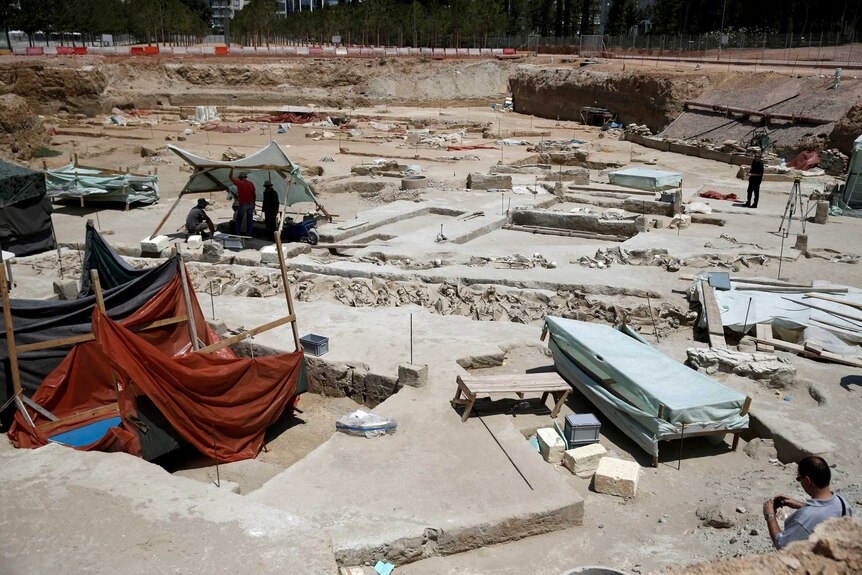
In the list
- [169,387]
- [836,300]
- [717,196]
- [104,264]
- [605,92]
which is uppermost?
[605,92]

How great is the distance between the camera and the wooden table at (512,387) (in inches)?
288

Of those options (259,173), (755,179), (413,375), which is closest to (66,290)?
(413,375)

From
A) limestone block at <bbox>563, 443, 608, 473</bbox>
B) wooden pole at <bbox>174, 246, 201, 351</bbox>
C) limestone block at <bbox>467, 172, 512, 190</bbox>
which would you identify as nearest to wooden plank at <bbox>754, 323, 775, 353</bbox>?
limestone block at <bbox>563, 443, 608, 473</bbox>

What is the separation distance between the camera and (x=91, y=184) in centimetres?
1770

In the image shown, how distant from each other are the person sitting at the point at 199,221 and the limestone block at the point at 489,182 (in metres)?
8.03

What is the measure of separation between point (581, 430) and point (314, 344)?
11.7ft

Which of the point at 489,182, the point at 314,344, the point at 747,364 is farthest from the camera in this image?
the point at 489,182

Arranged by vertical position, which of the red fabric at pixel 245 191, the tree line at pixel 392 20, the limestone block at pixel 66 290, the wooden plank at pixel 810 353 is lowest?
the wooden plank at pixel 810 353

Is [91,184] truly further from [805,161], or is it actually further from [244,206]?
[805,161]

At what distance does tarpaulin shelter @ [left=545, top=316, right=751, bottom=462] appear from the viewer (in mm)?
6824

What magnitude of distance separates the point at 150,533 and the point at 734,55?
1948 inches

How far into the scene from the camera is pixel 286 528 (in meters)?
5.10

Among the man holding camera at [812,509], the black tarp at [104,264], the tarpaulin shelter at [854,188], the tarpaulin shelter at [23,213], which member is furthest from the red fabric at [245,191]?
the tarpaulin shelter at [854,188]

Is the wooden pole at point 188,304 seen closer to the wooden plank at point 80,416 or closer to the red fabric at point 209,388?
the red fabric at point 209,388
